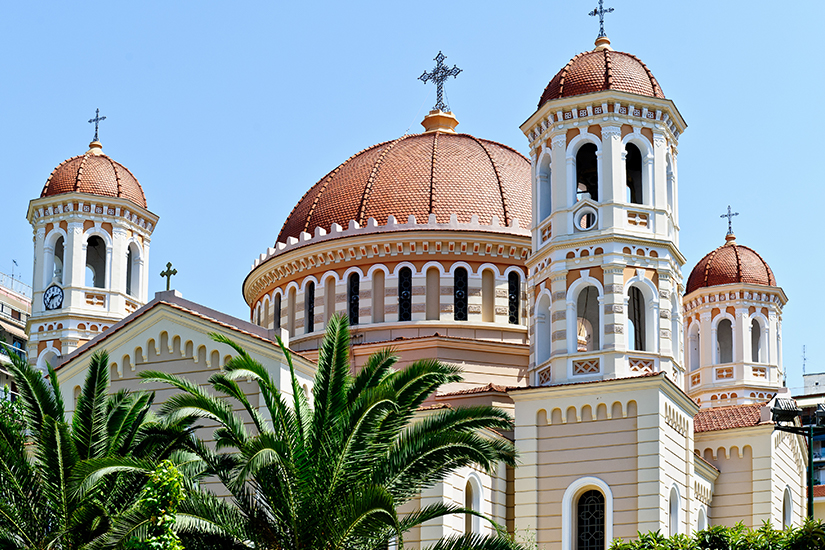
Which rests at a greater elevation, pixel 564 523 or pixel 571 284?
pixel 571 284

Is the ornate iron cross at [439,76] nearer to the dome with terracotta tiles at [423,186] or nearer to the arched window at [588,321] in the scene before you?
the dome with terracotta tiles at [423,186]

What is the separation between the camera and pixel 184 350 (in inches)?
1229

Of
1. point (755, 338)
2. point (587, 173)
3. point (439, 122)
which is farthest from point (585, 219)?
point (755, 338)

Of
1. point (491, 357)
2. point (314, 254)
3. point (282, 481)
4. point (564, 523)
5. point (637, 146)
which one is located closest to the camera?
point (282, 481)

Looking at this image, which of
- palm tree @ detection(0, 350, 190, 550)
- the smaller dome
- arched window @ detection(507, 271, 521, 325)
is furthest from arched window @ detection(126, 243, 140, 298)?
the smaller dome

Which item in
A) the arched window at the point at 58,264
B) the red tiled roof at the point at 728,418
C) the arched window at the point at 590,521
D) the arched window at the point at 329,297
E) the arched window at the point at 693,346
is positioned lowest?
the arched window at the point at 590,521

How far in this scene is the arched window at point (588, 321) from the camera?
3772 centimetres

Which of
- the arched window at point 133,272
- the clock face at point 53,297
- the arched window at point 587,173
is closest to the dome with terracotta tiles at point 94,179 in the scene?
the arched window at point 133,272

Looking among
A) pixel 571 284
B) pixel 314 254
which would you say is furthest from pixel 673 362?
pixel 314 254

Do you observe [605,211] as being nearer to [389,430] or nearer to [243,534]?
[389,430]

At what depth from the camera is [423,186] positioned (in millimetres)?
41000

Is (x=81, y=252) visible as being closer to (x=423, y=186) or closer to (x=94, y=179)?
(x=94, y=179)

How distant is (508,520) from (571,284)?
235 inches

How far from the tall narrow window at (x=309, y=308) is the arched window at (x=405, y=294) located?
2.94 meters
